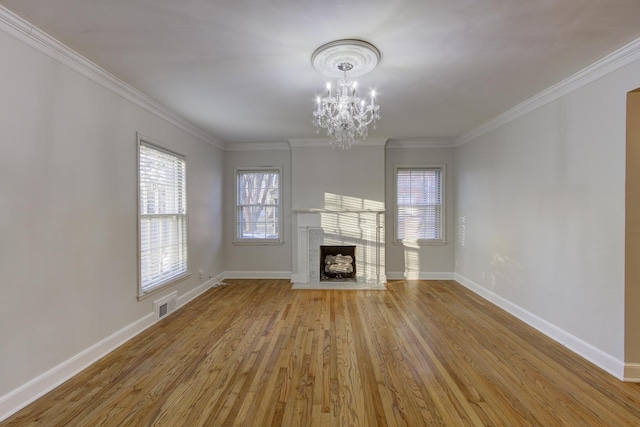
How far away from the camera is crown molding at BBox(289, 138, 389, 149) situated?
→ 206 inches

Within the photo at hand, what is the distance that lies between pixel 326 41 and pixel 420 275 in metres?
4.50

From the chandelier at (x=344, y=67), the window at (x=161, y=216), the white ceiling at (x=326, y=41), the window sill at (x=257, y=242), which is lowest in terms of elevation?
the window sill at (x=257, y=242)

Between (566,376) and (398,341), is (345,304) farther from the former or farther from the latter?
(566,376)

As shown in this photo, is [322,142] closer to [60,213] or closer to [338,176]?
[338,176]

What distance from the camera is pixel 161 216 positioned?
146 inches

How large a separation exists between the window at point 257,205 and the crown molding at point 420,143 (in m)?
2.24

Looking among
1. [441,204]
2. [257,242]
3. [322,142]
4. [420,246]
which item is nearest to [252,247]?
[257,242]

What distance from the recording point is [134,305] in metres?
3.17

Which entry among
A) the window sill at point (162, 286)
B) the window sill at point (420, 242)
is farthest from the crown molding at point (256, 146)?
the window sill at point (420, 242)

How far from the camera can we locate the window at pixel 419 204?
219 inches

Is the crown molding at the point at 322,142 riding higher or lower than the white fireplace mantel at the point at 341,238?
higher

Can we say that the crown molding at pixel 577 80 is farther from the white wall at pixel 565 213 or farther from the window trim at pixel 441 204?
the window trim at pixel 441 204

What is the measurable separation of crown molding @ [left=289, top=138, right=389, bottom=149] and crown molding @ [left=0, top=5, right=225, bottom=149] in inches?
82.9

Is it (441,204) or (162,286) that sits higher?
(441,204)
